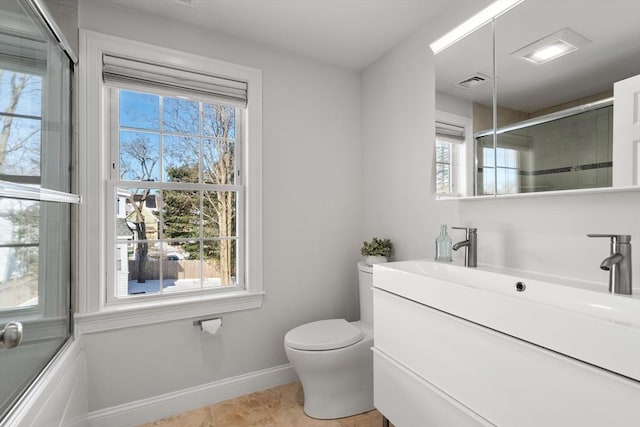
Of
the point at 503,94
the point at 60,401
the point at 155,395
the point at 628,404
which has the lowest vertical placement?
the point at 155,395

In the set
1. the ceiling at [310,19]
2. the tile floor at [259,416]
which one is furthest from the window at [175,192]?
the tile floor at [259,416]

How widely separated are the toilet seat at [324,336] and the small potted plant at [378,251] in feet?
1.49

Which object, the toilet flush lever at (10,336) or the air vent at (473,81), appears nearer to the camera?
the toilet flush lever at (10,336)

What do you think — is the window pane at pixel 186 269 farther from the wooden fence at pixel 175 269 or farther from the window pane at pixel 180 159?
the window pane at pixel 180 159

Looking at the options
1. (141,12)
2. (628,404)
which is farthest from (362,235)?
(141,12)

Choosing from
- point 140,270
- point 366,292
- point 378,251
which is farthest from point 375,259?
point 140,270

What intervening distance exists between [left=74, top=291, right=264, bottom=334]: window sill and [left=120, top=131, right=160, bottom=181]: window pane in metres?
0.76

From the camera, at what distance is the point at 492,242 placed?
156 cm

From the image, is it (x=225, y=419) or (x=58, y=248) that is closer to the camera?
(x=58, y=248)

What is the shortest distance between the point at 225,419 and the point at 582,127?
7.38 feet

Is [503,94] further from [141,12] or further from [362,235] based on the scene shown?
[141,12]

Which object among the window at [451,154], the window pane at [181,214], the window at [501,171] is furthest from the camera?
the window pane at [181,214]

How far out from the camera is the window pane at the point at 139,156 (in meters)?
1.86

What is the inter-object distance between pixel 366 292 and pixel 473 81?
140cm
